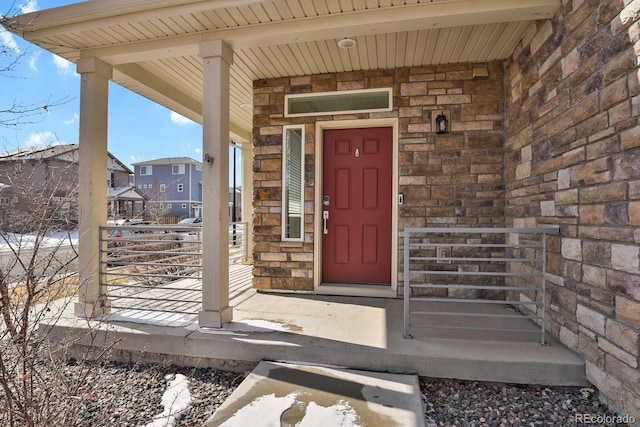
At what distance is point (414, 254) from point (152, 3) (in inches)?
130

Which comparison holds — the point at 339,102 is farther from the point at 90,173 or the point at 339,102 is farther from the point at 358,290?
the point at 90,173

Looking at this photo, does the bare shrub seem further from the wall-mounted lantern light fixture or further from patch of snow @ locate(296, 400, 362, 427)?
the wall-mounted lantern light fixture

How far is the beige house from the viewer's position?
1867mm

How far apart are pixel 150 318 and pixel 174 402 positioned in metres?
1.12

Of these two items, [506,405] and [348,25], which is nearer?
[506,405]

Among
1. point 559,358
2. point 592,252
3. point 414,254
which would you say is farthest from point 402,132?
point 559,358

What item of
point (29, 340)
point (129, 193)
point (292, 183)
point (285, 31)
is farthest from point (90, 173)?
point (129, 193)

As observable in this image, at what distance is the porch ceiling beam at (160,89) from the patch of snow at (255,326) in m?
2.79

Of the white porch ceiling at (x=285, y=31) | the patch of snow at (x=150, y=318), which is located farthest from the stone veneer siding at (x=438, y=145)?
the patch of snow at (x=150, y=318)

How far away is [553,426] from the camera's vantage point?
1.73 meters

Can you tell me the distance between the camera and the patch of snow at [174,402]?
184 cm

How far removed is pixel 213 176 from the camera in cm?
270

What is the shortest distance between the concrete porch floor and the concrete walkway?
127 millimetres

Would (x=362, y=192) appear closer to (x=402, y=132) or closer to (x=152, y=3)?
(x=402, y=132)
